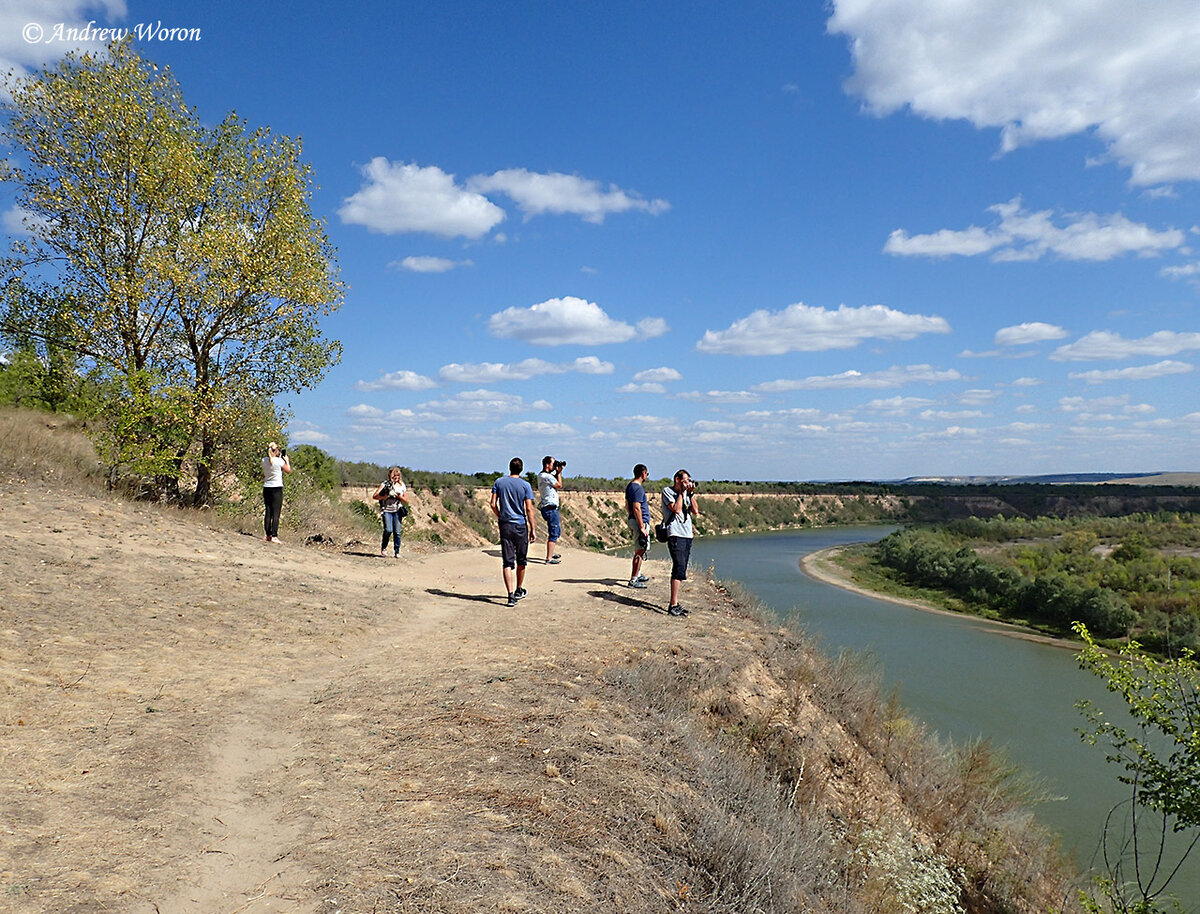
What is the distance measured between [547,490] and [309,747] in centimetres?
854

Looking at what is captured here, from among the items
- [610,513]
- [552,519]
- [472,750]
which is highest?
[552,519]

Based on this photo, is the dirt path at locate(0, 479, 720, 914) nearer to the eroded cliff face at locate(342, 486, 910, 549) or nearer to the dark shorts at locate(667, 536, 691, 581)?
the dark shorts at locate(667, 536, 691, 581)

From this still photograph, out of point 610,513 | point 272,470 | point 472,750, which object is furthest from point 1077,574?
point 610,513

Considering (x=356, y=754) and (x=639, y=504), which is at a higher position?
(x=639, y=504)

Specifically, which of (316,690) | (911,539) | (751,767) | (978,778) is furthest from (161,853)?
(911,539)

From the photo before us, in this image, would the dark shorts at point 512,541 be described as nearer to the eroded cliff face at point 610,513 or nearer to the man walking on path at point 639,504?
the man walking on path at point 639,504

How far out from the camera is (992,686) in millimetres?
19141

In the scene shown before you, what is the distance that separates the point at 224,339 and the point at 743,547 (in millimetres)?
47034

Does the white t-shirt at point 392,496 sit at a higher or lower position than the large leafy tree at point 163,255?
lower

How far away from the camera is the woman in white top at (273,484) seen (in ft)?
44.3

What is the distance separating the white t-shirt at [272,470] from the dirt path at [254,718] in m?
2.54

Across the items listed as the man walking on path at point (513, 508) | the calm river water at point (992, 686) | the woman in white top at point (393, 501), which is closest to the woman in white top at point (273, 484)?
the woman in white top at point (393, 501)

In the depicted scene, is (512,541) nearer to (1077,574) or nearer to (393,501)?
(393,501)

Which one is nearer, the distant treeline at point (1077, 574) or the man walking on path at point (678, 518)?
the man walking on path at point (678, 518)
